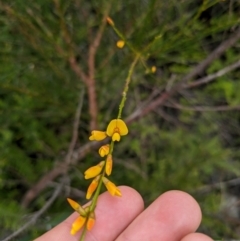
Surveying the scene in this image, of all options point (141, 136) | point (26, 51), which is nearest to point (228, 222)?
point (141, 136)

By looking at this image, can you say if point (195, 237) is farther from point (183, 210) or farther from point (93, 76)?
point (93, 76)

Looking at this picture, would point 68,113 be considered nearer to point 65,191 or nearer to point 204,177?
point 65,191

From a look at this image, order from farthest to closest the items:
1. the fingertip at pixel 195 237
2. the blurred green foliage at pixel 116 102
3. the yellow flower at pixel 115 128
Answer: the blurred green foliage at pixel 116 102
the fingertip at pixel 195 237
the yellow flower at pixel 115 128

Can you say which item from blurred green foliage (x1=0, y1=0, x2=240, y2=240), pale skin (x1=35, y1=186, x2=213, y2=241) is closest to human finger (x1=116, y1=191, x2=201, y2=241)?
pale skin (x1=35, y1=186, x2=213, y2=241)

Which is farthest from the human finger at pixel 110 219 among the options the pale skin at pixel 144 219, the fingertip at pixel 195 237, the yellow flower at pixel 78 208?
the yellow flower at pixel 78 208

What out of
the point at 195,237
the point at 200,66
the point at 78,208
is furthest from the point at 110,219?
the point at 200,66

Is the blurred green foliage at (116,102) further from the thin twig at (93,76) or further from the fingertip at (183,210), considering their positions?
the fingertip at (183,210)

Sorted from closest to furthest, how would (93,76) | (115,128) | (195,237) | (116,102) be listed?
(115,128) < (195,237) < (93,76) < (116,102)
